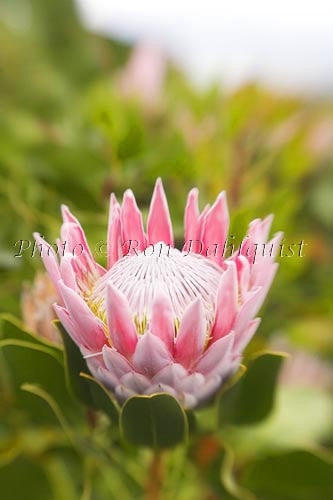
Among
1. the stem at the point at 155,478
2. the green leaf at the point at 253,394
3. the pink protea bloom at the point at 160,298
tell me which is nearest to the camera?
the pink protea bloom at the point at 160,298

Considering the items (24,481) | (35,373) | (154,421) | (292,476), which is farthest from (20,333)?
(292,476)

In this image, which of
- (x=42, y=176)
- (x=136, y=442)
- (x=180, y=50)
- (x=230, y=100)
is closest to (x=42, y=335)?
(x=136, y=442)

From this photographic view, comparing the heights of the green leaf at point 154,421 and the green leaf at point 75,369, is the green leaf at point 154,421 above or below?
below

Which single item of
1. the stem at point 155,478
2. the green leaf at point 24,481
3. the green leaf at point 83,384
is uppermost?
the green leaf at point 83,384

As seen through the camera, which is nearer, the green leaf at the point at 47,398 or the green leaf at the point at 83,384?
the green leaf at the point at 83,384

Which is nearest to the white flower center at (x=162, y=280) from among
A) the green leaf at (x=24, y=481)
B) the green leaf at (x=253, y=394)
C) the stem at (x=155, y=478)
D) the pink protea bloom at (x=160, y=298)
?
the pink protea bloom at (x=160, y=298)

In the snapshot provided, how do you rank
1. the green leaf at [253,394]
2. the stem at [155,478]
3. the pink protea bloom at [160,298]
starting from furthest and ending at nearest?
the stem at [155,478], the green leaf at [253,394], the pink protea bloom at [160,298]

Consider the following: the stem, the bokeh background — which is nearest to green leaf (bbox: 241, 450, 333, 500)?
the bokeh background

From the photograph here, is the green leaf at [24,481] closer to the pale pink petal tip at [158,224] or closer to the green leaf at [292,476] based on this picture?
the green leaf at [292,476]

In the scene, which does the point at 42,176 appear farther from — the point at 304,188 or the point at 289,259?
the point at 304,188
